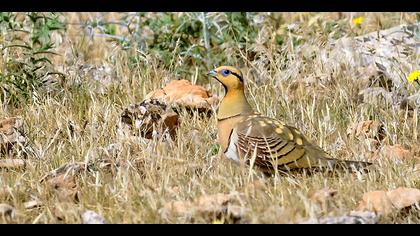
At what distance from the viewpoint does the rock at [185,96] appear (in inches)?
314

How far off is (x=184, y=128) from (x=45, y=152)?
1115 millimetres

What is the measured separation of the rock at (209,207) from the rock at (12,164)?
1607 millimetres

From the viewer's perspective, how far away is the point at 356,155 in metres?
6.95

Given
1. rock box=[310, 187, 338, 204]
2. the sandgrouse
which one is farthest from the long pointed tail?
rock box=[310, 187, 338, 204]

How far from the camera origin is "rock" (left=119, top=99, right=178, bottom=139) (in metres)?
7.44

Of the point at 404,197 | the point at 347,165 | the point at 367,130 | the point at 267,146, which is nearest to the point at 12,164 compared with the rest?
the point at 267,146

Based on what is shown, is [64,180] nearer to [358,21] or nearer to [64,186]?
[64,186]

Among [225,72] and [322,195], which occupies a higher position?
[225,72]

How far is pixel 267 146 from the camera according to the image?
6516 mm

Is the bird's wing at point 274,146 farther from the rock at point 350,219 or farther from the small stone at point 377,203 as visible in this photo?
the rock at point 350,219

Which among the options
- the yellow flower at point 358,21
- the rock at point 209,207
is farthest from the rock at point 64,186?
the yellow flower at point 358,21

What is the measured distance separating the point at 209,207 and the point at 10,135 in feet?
7.71

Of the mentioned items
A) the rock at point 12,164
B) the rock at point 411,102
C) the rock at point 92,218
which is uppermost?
the rock at point 411,102
